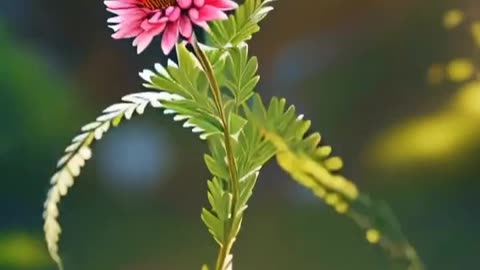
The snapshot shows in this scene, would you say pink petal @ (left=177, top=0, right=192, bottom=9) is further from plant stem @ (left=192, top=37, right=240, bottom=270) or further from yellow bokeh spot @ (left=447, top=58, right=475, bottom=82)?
yellow bokeh spot @ (left=447, top=58, right=475, bottom=82)

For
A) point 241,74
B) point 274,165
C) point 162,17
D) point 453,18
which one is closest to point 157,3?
point 162,17

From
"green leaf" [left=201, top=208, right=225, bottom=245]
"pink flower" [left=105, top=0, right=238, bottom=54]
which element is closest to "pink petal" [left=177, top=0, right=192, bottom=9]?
"pink flower" [left=105, top=0, right=238, bottom=54]

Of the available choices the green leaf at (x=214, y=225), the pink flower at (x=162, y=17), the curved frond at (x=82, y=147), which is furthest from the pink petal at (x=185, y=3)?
the green leaf at (x=214, y=225)

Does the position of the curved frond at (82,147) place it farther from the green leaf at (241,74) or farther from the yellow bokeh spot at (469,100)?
the yellow bokeh spot at (469,100)

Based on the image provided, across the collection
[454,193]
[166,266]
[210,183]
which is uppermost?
[454,193]

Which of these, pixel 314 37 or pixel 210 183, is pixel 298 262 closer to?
pixel 210 183

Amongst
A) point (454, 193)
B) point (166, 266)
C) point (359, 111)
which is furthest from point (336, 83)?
point (166, 266)

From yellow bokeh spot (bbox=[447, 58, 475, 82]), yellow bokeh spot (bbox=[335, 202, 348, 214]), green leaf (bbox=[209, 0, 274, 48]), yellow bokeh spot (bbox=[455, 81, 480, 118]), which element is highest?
yellow bokeh spot (bbox=[447, 58, 475, 82])

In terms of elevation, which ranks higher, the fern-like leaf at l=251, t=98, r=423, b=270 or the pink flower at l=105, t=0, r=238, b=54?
the pink flower at l=105, t=0, r=238, b=54
